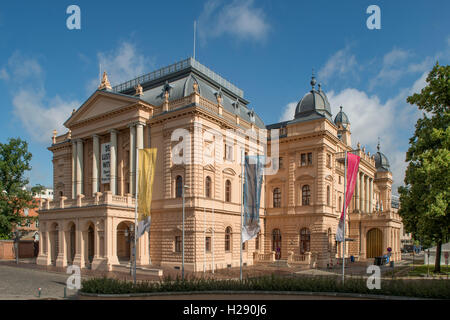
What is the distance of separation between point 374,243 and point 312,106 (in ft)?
69.1

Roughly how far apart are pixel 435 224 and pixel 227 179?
63.4 feet

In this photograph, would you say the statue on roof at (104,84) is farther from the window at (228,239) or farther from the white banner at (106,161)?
the window at (228,239)

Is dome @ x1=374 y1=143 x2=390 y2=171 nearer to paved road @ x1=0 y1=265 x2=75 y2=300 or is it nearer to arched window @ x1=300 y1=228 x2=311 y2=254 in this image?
arched window @ x1=300 y1=228 x2=311 y2=254

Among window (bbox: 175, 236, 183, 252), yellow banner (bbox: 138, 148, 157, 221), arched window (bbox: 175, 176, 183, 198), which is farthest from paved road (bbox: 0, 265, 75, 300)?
arched window (bbox: 175, 176, 183, 198)

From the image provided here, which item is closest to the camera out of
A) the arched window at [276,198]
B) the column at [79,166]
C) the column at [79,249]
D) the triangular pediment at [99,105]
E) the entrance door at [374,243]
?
the column at [79,249]

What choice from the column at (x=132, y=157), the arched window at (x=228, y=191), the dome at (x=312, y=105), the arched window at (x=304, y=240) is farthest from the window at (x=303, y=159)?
the column at (x=132, y=157)

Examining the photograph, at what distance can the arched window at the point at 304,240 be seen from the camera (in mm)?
42678

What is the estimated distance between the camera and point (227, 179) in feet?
133

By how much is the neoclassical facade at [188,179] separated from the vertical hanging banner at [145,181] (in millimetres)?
7638

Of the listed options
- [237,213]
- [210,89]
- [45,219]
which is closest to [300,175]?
[237,213]

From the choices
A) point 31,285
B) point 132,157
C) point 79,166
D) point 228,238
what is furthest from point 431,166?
point 79,166

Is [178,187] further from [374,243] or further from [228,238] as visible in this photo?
[374,243]

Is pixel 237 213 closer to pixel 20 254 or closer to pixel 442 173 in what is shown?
pixel 442 173

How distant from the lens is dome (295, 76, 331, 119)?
151 ft
